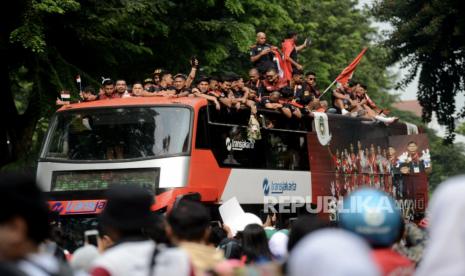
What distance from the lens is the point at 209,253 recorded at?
565 centimetres

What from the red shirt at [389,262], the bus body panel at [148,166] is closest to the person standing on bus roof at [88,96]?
the bus body panel at [148,166]

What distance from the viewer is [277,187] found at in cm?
1788

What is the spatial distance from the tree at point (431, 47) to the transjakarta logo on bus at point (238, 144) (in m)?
9.16

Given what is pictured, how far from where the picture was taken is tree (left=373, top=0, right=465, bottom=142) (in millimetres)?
25531

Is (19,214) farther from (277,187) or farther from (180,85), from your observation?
(277,187)

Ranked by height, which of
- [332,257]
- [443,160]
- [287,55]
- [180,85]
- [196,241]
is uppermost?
[443,160]

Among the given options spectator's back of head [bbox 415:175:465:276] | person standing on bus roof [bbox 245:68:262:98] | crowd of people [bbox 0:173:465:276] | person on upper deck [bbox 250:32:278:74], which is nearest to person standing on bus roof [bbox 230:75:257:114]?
person standing on bus roof [bbox 245:68:262:98]

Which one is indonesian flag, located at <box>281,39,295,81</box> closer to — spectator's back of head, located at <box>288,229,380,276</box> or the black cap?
the black cap

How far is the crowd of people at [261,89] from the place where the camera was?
55.6ft

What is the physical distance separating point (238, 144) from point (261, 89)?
6.25 ft

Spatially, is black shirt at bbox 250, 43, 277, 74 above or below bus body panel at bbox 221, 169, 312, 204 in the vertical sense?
above

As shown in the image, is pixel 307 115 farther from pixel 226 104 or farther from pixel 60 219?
pixel 60 219

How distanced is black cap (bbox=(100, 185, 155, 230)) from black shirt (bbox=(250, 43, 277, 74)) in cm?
1393

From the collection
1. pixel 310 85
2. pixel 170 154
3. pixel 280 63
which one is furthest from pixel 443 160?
pixel 170 154
